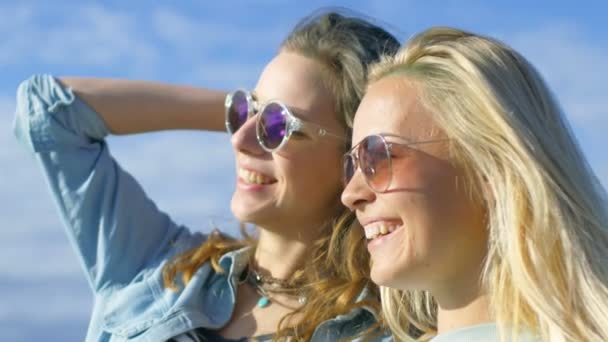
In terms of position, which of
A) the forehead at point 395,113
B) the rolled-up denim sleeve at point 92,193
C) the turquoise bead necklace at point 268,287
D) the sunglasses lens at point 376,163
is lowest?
the turquoise bead necklace at point 268,287

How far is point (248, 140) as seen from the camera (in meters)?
4.27

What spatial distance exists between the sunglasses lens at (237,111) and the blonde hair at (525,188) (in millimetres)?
1184

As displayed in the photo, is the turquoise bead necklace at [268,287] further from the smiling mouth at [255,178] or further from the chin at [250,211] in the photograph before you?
the smiling mouth at [255,178]

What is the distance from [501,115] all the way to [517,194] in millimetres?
217

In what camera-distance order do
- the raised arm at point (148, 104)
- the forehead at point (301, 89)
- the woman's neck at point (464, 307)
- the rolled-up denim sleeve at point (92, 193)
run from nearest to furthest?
the woman's neck at point (464, 307) → the forehead at point (301, 89) → the rolled-up denim sleeve at point (92, 193) → the raised arm at point (148, 104)

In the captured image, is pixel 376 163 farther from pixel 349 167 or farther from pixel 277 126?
pixel 277 126

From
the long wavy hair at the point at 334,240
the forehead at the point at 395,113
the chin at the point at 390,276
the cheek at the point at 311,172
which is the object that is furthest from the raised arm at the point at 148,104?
the chin at the point at 390,276

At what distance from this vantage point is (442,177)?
10.2 ft

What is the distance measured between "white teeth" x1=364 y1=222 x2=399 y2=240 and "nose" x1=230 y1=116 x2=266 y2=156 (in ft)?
3.60

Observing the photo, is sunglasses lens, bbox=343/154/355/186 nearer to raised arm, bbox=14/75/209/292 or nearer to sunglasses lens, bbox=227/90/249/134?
sunglasses lens, bbox=227/90/249/134

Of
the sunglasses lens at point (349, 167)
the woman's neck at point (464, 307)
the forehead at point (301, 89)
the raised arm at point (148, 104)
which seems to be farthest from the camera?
the raised arm at point (148, 104)

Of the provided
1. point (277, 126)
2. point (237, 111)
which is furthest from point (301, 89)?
point (237, 111)

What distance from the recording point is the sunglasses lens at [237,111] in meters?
4.37

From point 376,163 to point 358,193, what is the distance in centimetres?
14
